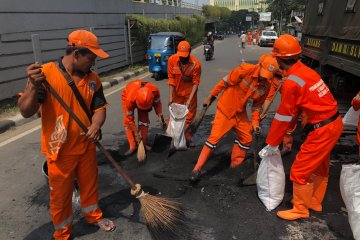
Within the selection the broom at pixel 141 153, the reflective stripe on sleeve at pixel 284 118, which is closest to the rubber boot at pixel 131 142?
the broom at pixel 141 153

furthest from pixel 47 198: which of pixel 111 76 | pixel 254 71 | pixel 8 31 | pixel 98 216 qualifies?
pixel 111 76

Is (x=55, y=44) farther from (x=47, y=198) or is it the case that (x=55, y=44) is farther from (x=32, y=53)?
(x=47, y=198)

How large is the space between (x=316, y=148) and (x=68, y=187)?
227cm

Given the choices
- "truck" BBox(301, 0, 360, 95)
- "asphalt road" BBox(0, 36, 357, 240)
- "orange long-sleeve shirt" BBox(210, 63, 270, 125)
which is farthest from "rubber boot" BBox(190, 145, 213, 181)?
"truck" BBox(301, 0, 360, 95)

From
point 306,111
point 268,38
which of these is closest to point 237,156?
point 306,111

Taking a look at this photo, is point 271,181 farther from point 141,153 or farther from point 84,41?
point 84,41

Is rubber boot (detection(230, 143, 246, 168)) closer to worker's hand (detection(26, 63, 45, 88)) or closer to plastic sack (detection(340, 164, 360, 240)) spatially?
plastic sack (detection(340, 164, 360, 240))

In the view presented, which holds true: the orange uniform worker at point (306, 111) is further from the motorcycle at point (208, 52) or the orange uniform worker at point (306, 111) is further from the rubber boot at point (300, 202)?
the motorcycle at point (208, 52)

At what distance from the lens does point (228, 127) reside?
13.8 ft

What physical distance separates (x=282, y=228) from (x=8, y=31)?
8590 millimetres

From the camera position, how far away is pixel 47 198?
3.87 metres

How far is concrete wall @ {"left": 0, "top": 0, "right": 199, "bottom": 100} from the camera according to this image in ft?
28.8

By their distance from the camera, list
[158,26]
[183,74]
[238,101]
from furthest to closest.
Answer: [158,26] < [183,74] < [238,101]

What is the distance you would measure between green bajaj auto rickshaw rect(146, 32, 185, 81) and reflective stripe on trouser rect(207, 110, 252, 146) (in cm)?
916
